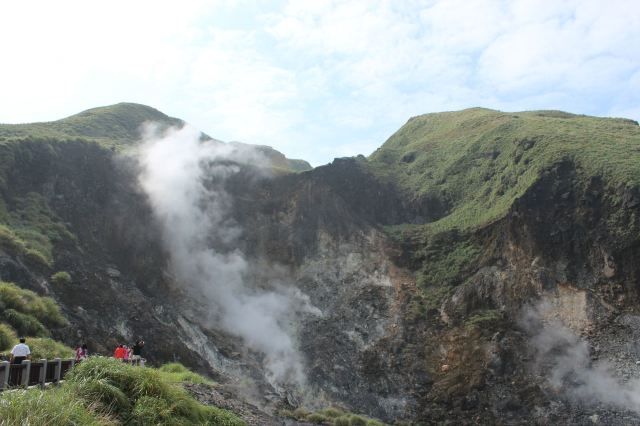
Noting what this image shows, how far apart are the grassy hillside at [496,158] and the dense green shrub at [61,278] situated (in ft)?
95.9

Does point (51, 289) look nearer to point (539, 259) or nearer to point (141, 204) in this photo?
point (141, 204)

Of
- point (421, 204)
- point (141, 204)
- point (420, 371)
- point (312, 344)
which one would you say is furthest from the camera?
point (421, 204)

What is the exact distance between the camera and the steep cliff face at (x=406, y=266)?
3391 centimetres

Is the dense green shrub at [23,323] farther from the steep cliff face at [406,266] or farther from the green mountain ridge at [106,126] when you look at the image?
the green mountain ridge at [106,126]

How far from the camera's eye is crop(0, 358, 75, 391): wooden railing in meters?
13.0

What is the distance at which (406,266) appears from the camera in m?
46.5

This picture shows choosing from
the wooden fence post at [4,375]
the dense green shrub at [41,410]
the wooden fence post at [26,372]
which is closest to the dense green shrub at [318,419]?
the wooden fence post at [26,372]

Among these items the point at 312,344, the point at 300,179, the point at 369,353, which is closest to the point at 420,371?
the point at 369,353

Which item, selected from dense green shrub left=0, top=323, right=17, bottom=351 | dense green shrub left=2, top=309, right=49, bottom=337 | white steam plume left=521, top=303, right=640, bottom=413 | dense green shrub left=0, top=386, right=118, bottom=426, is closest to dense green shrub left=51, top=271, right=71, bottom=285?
dense green shrub left=2, top=309, right=49, bottom=337

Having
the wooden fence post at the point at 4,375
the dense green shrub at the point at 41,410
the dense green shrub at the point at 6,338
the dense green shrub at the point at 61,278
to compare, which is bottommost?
the dense green shrub at the point at 6,338

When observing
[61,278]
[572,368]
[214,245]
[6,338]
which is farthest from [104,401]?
[214,245]

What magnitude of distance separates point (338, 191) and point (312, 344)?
1915 centimetres

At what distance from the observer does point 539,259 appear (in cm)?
4016

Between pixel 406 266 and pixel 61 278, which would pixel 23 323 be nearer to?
pixel 61 278
